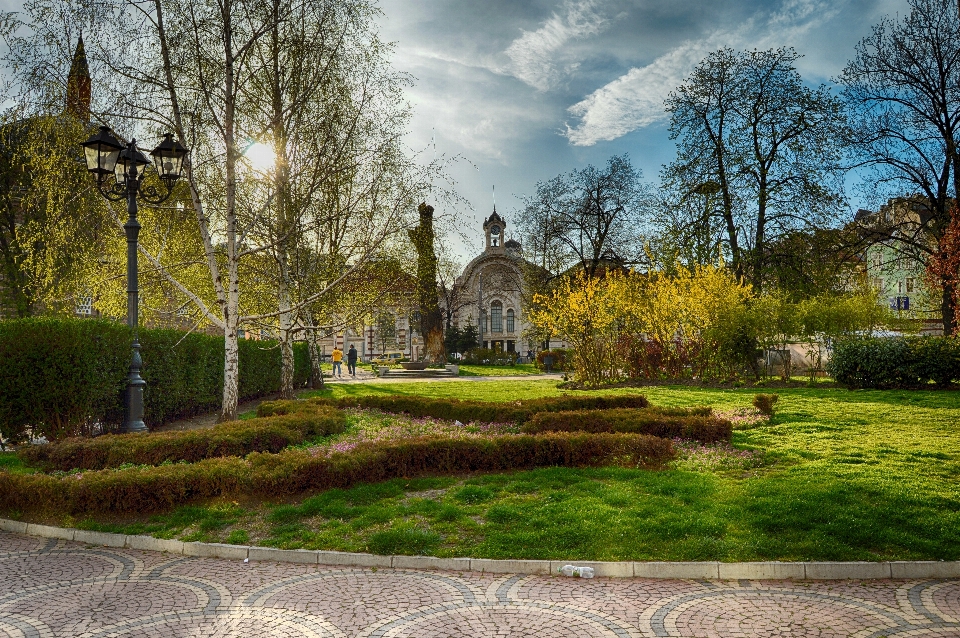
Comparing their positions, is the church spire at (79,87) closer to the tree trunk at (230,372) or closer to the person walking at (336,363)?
the tree trunk at (230,372)

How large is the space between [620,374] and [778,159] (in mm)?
12319

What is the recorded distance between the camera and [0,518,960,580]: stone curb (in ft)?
16.4

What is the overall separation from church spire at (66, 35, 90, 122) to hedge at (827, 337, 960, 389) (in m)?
20.5

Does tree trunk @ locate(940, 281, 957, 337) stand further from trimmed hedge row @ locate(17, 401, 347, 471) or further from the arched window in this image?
the arched window

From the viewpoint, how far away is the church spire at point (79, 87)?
1248 cm

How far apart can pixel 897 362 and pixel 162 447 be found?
18780mm

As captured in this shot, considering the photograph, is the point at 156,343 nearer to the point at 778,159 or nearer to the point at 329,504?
the point at 329,504

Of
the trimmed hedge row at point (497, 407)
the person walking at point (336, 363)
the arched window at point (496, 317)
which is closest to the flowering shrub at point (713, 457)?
the trimmed hedge row at point (497, 407)

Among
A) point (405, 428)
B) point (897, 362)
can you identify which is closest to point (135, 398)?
point (405, 428)

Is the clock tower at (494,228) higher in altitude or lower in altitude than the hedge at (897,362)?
higher

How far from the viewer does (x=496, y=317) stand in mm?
76312

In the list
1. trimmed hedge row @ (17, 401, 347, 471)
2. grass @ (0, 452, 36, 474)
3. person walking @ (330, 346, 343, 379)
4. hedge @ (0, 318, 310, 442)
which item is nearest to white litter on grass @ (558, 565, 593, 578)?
trimmed hedge row @ (17, 401, 347, 471)

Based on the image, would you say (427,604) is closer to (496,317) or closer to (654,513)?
(654,513)

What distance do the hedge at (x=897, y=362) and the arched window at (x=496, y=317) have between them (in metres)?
57.0
